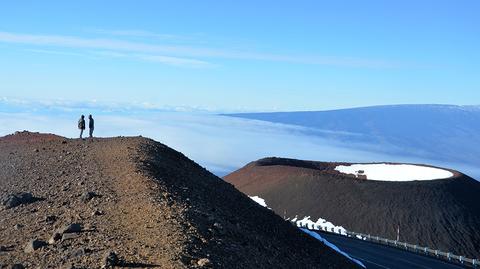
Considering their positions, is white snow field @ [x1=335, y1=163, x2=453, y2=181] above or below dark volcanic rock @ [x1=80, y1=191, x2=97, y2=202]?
below

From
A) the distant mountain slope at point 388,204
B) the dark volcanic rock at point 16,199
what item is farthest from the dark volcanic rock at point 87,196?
the distant mountain slope at point 388,204

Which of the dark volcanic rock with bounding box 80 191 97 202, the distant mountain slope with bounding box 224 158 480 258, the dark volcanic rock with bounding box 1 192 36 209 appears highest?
the dark volcanic rock with bounding box 80 191 97 202

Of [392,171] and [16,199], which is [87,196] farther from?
[392,171]

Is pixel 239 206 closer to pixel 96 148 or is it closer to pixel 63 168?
pixel 63 168

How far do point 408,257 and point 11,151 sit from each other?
82.3 ft

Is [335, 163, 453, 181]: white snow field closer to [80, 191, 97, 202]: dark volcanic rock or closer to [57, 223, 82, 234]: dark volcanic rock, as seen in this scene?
[80, 191, 97, 202]: dark volcanic rock

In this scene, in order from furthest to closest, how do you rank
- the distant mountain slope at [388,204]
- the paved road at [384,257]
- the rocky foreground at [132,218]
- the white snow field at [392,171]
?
the white snow field at [392,171]
the distant mountain slope at [388,204]
the paved road at [384,257]
the rocky foreground at [132,218]

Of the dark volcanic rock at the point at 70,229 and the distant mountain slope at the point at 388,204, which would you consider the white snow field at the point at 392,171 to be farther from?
the dark volcanic rock at the point at 70,229

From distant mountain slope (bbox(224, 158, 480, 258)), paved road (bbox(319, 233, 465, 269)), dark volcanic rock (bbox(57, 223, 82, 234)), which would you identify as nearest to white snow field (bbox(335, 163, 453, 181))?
distant mountain slope (bbox(224, 158, 480, 258))

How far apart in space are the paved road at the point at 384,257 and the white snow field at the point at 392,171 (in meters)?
41.2

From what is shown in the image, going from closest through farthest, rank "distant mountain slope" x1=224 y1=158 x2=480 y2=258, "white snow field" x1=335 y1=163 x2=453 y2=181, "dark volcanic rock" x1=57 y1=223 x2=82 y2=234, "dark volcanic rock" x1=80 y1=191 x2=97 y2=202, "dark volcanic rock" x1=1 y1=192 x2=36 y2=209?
"dark volcanic rock" x1=57 y1=223 x2=82 y2=234, "dark volcanic rock" x1=80 y1=191 x2=97 y2=202, "dark volcanic rock" x1=1 y1=192 x2=36 y2=209, "distant mountain slope" x1=224 y1=158 x2=480 y2=258, "white snow field" x1=335 y1=163 x2=453 y2=181

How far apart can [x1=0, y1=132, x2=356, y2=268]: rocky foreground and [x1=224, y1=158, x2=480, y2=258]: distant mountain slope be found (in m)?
38.8

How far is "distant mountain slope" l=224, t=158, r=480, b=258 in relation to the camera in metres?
57.8

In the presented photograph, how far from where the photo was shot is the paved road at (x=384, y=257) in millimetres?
34250
